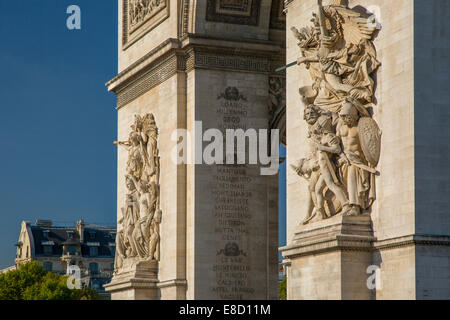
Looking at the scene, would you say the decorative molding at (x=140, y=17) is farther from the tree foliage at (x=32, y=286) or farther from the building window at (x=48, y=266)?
the building window at (x=48, y=266)

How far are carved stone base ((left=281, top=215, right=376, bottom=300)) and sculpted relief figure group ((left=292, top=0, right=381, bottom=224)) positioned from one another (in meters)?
0.26

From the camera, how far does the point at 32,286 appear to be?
61.9 m

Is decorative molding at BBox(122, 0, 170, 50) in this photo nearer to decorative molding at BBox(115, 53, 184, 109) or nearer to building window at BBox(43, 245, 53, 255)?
decorative molding at BBox(115, 53, 184, 109)

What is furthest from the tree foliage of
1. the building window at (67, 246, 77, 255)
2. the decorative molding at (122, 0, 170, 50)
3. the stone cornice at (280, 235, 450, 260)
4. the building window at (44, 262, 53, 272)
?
the stone cornice at (280, 235, 450, 260)

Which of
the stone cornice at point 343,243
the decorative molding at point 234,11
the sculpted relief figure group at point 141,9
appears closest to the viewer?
the stone cornice at point 343,243

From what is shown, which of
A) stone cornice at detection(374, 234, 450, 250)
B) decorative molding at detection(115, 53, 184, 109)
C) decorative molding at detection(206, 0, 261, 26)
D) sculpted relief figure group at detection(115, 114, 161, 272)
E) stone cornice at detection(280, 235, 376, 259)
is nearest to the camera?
stone cornice at detection(374, 234, 450, 250)

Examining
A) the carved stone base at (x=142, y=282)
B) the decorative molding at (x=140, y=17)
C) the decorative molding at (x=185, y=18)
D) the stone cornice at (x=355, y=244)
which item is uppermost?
the decorative molding at (x=140, y=17)

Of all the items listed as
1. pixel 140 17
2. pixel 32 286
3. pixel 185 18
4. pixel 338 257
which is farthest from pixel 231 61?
pixel 32 286

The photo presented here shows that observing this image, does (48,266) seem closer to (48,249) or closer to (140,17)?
(48,249)

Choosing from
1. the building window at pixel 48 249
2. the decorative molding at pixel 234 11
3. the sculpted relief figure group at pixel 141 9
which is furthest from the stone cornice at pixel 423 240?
the building window at pixel 48 249

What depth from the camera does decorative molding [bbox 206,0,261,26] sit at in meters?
30.2

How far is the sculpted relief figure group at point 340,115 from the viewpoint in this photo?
21.7 m

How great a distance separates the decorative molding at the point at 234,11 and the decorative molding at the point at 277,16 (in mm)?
463

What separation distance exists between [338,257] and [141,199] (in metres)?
10.6
